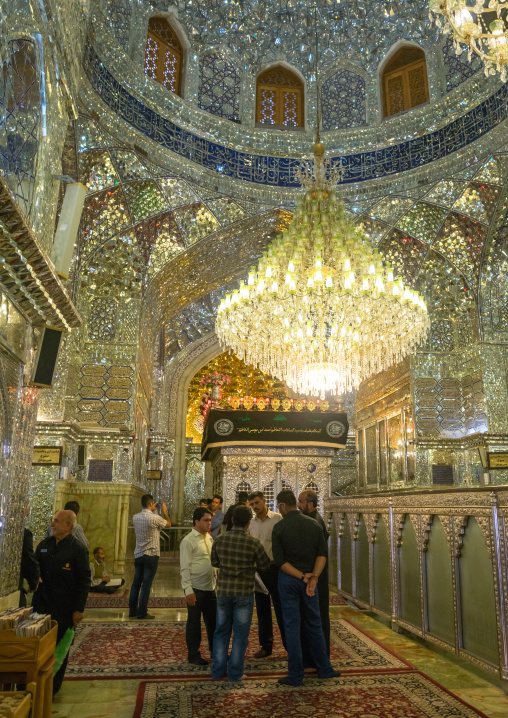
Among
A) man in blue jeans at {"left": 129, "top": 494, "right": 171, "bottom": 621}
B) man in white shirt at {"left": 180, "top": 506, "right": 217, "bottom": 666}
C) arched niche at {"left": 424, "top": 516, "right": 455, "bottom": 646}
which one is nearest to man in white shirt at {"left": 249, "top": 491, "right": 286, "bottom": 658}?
man in white shirt at {"left": 180, "top": 506, "right": 217, "bottom": 666}

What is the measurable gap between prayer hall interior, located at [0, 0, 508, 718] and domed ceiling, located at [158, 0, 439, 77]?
1.6 inches

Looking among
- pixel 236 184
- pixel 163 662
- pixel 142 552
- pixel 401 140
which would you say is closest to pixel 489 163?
pixel 401 140

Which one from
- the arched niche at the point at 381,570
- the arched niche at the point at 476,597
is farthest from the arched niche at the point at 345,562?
the arched niche at the point at 476,597

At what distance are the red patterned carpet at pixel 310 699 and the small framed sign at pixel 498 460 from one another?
5.90 metres

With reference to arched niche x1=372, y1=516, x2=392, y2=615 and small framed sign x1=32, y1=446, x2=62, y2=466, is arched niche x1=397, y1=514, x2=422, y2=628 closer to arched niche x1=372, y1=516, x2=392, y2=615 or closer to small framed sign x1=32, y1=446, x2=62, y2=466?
arched niche x1=372, y1=516, x2=392, y2=615

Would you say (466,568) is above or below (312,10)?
below

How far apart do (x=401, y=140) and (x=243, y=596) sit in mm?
8544

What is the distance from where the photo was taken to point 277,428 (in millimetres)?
11250

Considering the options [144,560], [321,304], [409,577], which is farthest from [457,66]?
[144,560]

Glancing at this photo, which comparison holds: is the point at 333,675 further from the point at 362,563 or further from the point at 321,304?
the point at 321,304

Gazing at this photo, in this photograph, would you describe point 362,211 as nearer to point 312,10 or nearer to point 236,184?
point 236,184

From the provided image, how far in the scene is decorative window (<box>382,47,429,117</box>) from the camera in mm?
10039

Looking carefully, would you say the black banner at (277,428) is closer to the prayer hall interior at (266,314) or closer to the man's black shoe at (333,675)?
the prayer hall interior at (266,314)

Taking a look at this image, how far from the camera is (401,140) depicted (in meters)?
9.69
